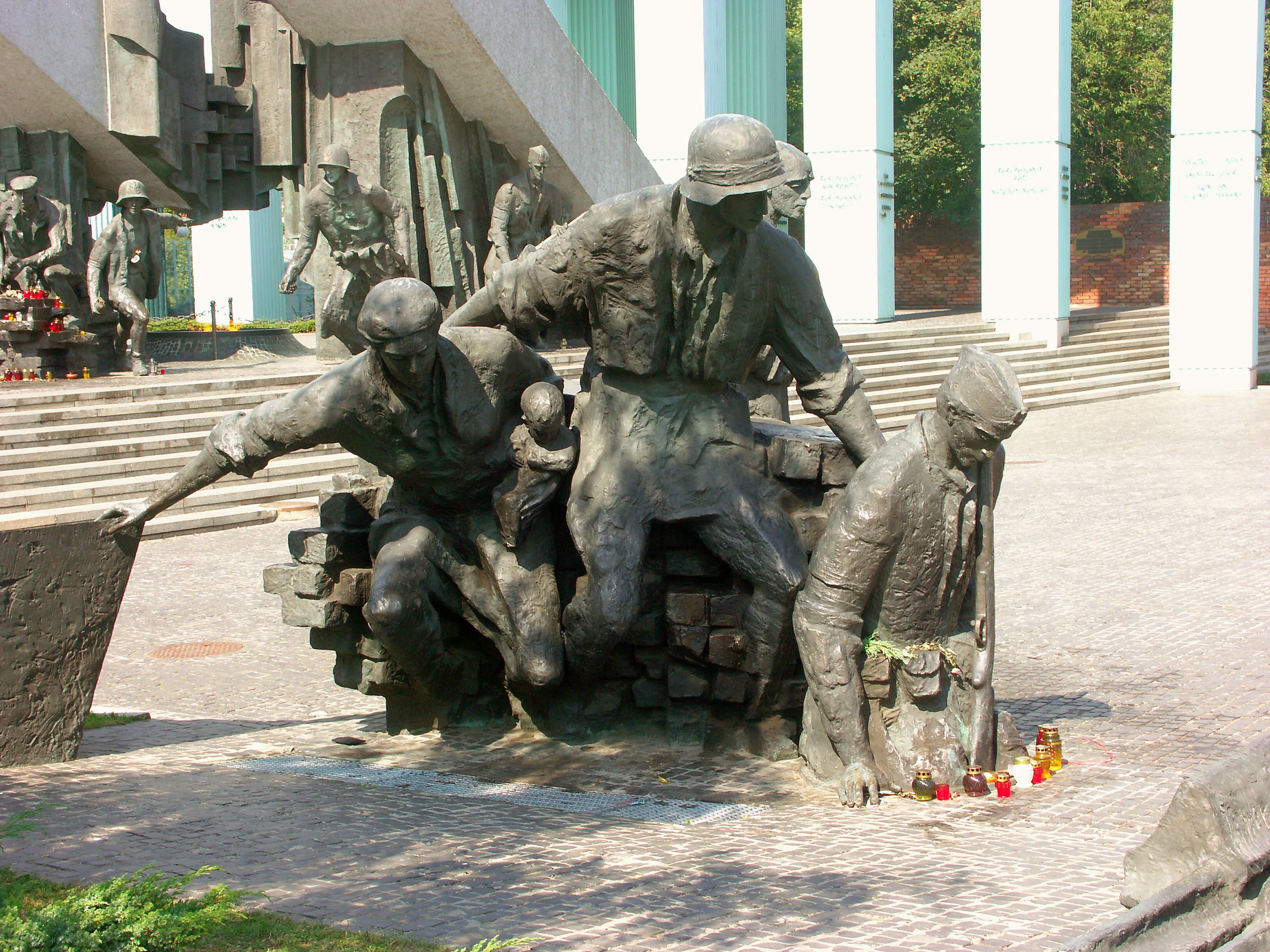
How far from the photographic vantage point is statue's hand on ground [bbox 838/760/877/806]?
4426 mm

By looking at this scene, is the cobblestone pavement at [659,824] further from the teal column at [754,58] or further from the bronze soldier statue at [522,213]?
the teal column at [754,58]

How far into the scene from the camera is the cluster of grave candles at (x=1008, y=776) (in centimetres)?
445

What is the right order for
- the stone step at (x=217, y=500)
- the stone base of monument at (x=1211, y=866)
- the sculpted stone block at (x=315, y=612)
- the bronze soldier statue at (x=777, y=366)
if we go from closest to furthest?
the stone base of monument at (x=1211, y=866) < the sculpted stone block at (x=315, y=612) < the bronze soldier statue at (x=777, y=366) < the stone step at (x=217, y=500)

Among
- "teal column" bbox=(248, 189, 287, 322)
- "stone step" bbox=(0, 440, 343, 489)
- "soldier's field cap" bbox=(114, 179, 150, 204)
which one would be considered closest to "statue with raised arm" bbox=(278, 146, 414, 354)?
"soldier's field cap" bbox=(114, 179, 150, 204)

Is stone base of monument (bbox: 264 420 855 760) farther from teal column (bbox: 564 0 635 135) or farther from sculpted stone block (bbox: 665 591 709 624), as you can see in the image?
teal column (bbox: 564 0 635 135)

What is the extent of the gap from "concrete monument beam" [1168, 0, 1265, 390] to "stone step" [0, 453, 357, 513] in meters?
14.2

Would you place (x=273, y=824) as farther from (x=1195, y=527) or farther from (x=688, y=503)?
(x=1195, y=527)

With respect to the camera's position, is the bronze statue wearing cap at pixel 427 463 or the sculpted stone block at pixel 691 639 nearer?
the bronze statue wearing cap at pixel 427 463

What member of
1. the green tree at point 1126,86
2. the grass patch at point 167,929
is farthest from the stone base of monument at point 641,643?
the green tree at point 1126,86

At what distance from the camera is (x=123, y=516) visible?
16.5ft

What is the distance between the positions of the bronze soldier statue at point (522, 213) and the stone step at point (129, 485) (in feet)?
13.7

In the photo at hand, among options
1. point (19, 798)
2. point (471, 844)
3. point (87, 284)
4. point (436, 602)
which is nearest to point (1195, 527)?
point (436, 602)

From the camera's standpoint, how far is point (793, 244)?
5242mm

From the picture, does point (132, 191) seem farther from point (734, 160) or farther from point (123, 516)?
point (734, 160)
